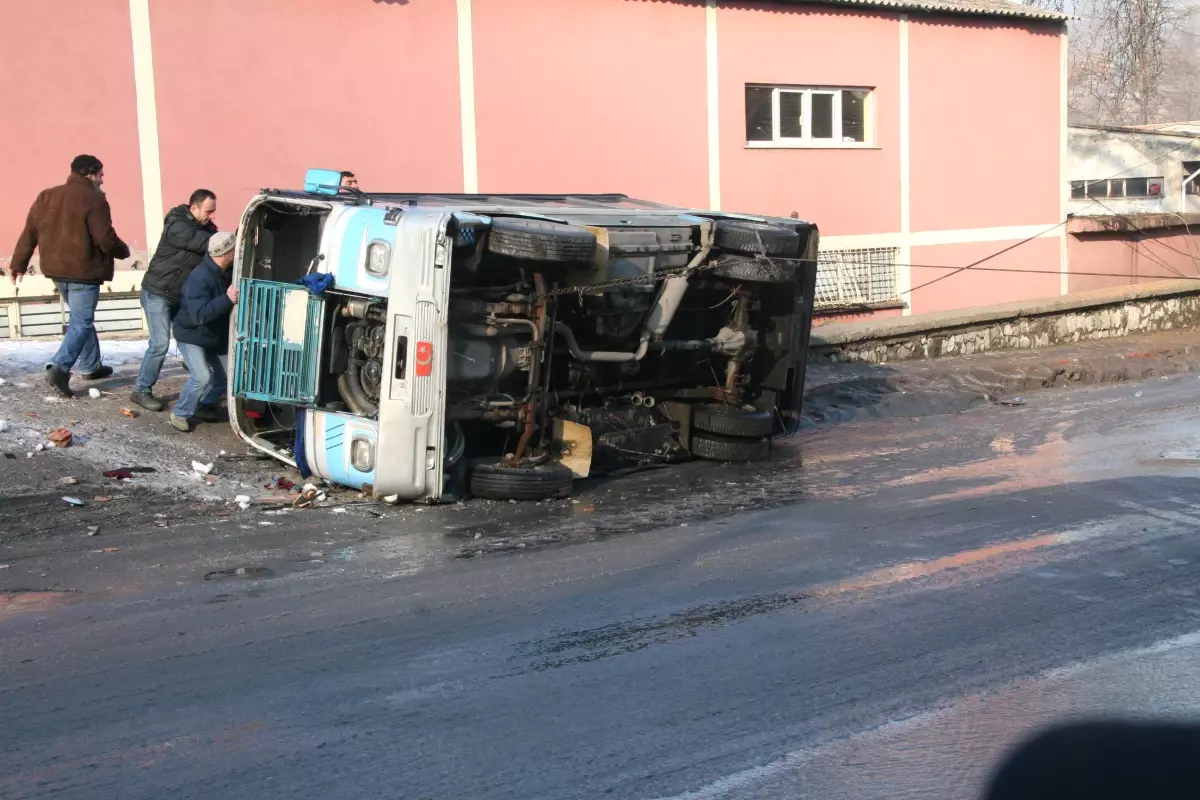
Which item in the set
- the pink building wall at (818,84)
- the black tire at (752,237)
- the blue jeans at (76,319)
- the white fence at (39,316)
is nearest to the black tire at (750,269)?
the black tire at (752,237)

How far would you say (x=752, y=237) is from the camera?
942 centimetres

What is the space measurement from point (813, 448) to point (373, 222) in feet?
14.8

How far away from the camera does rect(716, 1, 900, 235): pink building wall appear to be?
18.0 metres

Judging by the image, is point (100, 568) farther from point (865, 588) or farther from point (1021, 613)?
point (1021, 613)

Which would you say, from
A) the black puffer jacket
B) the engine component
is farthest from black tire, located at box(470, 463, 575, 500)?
the black puffer jacket

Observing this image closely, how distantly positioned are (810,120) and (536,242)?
1206cm

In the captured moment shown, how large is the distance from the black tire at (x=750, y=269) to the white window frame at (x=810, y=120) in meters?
8.98

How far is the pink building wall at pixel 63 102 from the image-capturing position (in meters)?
12.9

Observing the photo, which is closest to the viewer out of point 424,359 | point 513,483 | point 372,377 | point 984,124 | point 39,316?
point 424,359

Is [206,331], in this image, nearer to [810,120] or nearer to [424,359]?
[424,359]

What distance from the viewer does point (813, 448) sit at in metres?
10.9

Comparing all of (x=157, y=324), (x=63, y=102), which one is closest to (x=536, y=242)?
(x=157, y=324)

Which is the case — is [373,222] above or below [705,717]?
above

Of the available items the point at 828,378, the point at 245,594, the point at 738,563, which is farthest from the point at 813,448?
the point at 245,594
